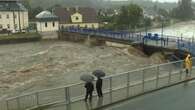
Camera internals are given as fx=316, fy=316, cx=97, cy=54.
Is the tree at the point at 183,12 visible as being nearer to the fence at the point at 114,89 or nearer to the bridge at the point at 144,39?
the bridge at the point at 144,39

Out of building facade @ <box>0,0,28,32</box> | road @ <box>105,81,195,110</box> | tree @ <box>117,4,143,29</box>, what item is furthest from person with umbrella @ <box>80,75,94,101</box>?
tree @ <box>117,4,143,29</box>

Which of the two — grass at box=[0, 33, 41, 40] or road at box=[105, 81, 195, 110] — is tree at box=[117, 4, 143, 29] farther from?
road at box=[105, 81, 195, 110]

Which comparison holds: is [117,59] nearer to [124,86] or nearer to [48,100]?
[124,86]

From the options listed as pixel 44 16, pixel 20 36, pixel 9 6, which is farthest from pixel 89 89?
pixel 9 6

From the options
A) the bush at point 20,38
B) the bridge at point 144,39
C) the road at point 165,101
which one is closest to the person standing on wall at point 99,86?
the road at point 165,101

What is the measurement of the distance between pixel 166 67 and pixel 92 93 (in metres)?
5.78

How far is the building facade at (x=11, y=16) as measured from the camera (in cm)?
7544

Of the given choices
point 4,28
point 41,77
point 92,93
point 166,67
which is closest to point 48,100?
point 92,93

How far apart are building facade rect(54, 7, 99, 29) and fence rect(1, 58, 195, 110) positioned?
6434 centimetres

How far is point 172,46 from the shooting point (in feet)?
119

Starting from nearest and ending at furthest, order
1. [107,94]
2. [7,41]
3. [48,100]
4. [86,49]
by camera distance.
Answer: [48,100], [107,94], [86,49], [7,41]

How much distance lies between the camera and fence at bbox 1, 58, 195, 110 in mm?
13273

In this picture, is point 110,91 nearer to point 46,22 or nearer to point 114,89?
point 114,89

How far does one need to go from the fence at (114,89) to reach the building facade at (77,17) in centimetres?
6434
